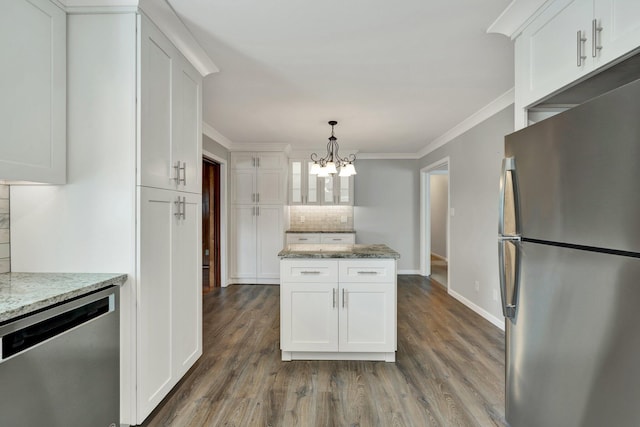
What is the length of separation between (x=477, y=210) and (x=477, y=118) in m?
1.07

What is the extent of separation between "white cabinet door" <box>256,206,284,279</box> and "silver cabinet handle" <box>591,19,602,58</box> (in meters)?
4.65

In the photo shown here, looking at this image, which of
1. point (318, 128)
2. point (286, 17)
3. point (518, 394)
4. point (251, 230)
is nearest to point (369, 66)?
point (286, 17)

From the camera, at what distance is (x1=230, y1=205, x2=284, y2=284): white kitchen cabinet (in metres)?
5.67

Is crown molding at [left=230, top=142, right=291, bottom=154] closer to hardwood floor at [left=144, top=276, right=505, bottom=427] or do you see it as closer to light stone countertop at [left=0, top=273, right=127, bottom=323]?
hardwood floor at [left=144, top=276, right=505, bottom=427]

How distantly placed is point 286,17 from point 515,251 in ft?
5.85

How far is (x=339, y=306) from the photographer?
2.77 metres

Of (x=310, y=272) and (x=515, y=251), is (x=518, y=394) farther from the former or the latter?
(x=310, y=272)

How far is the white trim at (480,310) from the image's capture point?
3.57 metres

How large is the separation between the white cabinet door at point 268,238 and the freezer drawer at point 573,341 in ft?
14.3

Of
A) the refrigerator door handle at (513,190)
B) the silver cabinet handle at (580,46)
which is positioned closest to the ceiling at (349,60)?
the silver cabinet handle at (580,46)

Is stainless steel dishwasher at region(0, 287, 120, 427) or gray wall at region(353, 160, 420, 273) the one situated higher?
gray wall at region(353, 160, 420, 273)

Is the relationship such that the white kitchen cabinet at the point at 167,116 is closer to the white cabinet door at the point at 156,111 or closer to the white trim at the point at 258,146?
the white cabinet door at the point at 156,111

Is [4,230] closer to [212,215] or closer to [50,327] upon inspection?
[50,327]

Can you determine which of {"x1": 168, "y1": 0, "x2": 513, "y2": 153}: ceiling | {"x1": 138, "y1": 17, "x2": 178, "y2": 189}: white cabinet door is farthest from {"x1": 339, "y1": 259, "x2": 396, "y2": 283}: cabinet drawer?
{"x1": 168, "y1": 0, "x2": 513, "y2": 153}: ceiling
